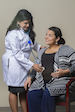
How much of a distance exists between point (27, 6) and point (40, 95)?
120 centimetres

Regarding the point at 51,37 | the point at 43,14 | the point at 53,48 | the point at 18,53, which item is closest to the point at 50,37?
the point at 51,37

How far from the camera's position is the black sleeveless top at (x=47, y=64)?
1.72m

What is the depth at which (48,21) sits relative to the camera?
2150 millimetres

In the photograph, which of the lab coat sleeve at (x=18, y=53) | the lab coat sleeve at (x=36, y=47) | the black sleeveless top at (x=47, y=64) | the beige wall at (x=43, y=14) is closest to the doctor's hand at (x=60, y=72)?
the black sleeveless top at (x=47, y=64)

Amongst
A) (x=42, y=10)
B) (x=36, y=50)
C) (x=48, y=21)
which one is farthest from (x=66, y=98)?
(x=42, y=10)

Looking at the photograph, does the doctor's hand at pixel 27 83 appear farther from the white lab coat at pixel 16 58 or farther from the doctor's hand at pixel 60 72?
the doctor's hand at pixel 60 72

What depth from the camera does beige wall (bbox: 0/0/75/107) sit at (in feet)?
6.95

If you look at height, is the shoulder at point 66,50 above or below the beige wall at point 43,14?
below

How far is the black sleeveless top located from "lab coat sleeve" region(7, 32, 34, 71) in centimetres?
16

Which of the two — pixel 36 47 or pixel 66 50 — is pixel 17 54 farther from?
pixel 66 50

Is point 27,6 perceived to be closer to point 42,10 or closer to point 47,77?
point 42,10

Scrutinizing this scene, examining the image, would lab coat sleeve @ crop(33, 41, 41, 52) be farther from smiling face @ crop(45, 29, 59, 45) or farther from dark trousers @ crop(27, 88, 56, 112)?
dark trousers @ crop(27, 88, 56, 112)

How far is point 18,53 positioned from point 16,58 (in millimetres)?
63

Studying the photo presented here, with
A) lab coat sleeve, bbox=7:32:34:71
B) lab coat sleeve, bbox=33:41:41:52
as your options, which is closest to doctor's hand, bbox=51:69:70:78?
lab coat sleeve, bbox=7:32:34:71
